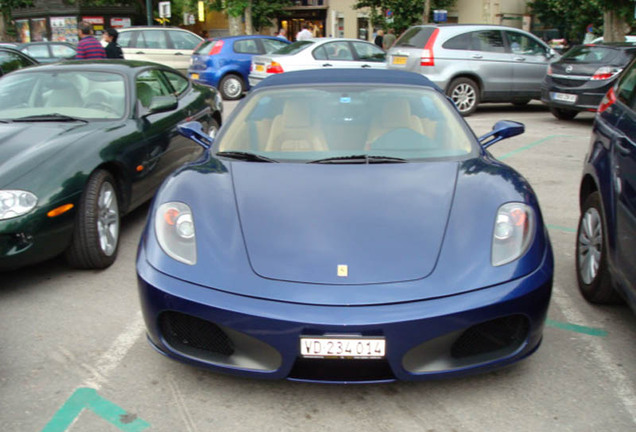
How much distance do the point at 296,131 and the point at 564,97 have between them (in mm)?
8286

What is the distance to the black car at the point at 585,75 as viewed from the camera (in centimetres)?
1034

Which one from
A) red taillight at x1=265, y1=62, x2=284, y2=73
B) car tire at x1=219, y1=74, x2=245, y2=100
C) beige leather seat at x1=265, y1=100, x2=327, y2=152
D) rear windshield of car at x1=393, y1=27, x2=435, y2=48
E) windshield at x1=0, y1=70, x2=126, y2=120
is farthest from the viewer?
car tire at x1=219, y1=74, x2=245, y2=100

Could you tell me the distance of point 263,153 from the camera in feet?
12.0

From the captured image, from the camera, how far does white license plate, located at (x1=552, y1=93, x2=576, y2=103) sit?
34.9ft

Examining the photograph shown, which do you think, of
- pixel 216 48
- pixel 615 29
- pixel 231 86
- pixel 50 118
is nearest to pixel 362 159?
pixel 50 118

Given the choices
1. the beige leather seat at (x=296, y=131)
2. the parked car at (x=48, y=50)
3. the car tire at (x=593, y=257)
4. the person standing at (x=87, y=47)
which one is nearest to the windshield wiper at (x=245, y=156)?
the beige leather seat at (x=296, y=131)

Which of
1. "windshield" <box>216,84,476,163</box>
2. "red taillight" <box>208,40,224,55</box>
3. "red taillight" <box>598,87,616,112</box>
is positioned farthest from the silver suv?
"windshield" <box>216,84,476,163</box>

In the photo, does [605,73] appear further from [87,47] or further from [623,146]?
[87,47]

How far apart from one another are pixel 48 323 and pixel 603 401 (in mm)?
2947

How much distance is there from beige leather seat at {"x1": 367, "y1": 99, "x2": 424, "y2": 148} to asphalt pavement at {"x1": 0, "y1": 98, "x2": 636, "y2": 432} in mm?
1407

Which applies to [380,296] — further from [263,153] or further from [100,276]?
[100,276]

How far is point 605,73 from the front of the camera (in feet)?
33.9

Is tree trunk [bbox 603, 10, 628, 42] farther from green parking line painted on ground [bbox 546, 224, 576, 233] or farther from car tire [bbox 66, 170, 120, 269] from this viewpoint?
car tire [bbox 66, 170, 120, 269]

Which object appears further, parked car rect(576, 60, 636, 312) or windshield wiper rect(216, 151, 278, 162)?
windshield wiper rect(216, 151, 278, 162)
